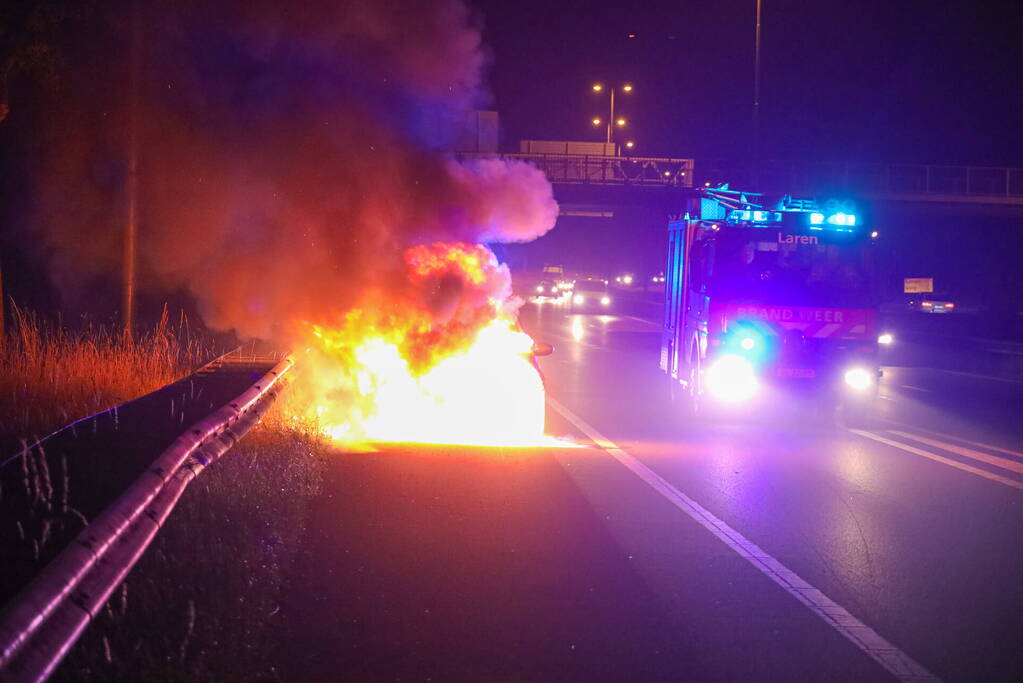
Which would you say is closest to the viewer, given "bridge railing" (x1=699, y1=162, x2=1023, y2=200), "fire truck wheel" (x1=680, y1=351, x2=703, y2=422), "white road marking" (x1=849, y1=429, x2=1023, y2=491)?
"white road marking" (x1=849, y1=429, x2=1023, y2=491)

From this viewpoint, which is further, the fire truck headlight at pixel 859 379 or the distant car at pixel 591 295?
the distant car at pixel 591 295

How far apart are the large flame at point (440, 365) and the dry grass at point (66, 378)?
7.80ft

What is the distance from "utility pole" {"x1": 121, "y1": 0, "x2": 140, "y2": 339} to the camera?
566 inches

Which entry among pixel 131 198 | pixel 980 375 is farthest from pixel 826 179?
pixel 131 198

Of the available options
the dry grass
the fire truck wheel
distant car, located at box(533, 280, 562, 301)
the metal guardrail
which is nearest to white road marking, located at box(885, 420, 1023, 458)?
the fire truck wheel

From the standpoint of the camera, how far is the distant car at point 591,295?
198 ft

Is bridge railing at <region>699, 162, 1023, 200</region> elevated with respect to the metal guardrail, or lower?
elevated

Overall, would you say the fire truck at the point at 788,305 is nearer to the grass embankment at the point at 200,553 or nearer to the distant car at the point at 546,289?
the grass embankment at the point at 200,553

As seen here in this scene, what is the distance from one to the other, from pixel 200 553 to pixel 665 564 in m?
2.93

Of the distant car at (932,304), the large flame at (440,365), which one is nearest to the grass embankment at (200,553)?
the large flame at (440,365)

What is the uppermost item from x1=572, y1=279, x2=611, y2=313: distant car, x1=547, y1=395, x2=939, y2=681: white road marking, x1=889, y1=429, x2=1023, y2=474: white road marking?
x1=572, y1=279, x2=611, y2=313: distant car

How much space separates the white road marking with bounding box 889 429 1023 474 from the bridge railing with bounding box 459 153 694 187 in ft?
122

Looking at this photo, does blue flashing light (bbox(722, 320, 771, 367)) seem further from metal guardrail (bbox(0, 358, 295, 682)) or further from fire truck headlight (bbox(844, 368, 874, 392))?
metal guardrail (bbox(0, 358, 295, 682))

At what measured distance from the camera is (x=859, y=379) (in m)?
14.5
